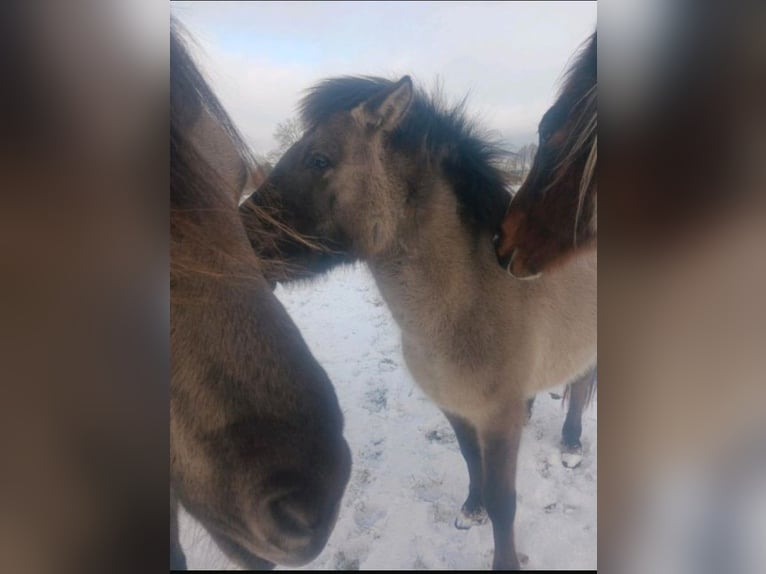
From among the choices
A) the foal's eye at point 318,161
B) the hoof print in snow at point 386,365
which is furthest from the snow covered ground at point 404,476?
the foal's eye at point 318,161

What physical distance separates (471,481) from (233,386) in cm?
71

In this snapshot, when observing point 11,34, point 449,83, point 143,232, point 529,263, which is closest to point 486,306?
point 529,263

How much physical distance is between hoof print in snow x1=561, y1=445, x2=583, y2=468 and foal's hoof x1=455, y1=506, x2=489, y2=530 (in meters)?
0.27

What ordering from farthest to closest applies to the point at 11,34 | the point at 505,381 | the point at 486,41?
the point at 505,381, the point at 486,41, the point at 11,34

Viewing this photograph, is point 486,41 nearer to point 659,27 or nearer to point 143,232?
point 659,27

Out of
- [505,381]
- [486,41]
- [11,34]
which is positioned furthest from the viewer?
[505,381]

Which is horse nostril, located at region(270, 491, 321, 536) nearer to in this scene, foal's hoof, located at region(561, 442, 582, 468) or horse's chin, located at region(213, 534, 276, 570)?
horse's chin, located at region(213, 534, 276, 570)

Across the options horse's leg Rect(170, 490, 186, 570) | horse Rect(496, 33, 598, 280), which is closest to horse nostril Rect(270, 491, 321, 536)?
horse's leg Rect(170, 490, 186, 570)

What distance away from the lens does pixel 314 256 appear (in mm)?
1202

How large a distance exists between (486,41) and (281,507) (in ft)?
4.47

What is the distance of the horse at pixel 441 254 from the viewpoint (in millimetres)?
1194

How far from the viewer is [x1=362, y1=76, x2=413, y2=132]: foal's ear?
1.18m

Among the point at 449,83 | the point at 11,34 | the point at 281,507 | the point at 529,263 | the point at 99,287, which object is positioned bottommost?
the point at 281,507

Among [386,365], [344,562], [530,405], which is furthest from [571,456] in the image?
[344,562]
